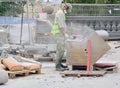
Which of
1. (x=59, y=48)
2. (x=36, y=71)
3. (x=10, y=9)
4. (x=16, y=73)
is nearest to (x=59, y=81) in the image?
(x=16, y=73)

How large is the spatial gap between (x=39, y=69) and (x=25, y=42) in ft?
19.9

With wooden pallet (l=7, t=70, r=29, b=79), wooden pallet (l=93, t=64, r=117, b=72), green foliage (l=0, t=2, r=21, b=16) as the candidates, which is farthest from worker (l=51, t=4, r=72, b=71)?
green foliage (l=0, t=2, r=21, b=16)

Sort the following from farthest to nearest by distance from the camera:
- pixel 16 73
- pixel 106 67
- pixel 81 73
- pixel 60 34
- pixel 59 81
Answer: pixel 60 34 < pixel 106 67 < pixel 81 73 < pixel 16 73 < pixel 59 81

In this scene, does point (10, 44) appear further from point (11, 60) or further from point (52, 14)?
point (11, 60)

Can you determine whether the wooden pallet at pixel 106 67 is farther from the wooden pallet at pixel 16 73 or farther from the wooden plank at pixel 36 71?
the wooden pallet at pixel 16 73

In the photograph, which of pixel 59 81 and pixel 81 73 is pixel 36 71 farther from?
pixel 59 81

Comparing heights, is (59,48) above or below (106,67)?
above

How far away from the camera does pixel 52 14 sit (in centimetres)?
2336

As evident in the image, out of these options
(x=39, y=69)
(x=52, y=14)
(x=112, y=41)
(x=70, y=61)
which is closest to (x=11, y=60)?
(x=39, y=69)

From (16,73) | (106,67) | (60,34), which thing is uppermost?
(60,34)

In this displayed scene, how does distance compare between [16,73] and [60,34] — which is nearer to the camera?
[16,73]

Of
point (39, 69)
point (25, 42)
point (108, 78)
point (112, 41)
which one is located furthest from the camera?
point (112, 41)

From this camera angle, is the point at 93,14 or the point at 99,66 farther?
the point at 93,14

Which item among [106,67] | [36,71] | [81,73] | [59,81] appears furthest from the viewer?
[106,67]
